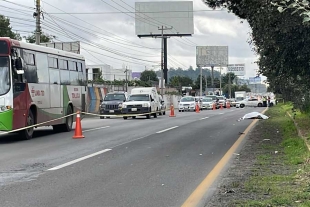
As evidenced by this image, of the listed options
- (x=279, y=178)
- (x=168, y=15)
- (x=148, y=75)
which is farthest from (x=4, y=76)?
(x=148, y=75)

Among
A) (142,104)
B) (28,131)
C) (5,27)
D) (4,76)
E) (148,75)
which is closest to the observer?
(4,76)

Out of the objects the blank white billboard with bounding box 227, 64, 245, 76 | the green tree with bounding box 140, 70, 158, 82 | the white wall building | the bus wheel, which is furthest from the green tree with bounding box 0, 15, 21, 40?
the blank white billboard with bounding box 227, 64, 245, 76

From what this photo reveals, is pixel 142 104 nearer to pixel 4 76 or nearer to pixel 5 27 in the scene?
pixel 4 76

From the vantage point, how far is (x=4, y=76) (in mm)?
16156

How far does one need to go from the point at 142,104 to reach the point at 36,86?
16425 millimetres

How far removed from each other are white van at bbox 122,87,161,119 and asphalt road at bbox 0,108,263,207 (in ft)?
52.0

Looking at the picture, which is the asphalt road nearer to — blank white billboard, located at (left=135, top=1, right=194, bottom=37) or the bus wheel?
the bus wheel

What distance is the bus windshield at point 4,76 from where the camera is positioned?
1605 centimetres

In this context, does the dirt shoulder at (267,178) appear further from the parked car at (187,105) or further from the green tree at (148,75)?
the green tree at (148,75)

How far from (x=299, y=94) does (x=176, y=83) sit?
3677 inches

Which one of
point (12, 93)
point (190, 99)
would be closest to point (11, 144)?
point (12, 93)

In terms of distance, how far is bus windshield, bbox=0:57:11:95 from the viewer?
16.0m

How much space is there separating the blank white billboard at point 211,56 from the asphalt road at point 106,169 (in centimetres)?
8440

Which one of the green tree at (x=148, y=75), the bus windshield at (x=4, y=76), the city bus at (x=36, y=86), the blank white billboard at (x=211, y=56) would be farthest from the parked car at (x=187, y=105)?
the green tree at (x=148, y=75)
